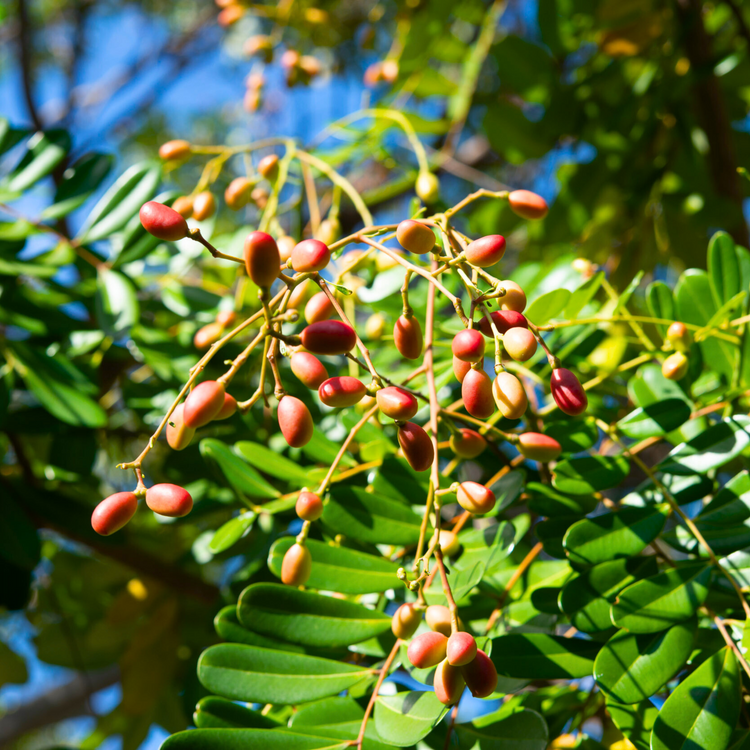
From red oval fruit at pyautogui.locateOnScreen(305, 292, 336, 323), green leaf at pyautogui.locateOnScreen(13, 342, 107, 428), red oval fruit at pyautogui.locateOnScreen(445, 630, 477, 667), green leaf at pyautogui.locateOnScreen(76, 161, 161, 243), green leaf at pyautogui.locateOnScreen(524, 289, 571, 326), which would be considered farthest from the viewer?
green leaf at pyautogui.locateOnScreen(76, 161, 161, 243)

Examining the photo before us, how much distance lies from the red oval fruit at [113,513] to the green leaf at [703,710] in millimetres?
342

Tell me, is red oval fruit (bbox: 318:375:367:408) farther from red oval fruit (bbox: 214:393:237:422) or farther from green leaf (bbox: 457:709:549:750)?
green leaf (bbox: 457:709:549:750)

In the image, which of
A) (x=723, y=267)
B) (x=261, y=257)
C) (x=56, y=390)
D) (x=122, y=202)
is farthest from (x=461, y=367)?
(x=122, y=202)

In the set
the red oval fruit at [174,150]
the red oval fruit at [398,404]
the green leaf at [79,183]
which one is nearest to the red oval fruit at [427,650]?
the red oval fruit at [398,404]

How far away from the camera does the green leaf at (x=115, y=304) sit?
72 cm

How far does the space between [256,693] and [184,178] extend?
2116 millimetres

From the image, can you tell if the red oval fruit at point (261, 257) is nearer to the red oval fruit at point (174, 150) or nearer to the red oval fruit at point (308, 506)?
the red oval fruit at point (308, 506)

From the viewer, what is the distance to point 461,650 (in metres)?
0.36

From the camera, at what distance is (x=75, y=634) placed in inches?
36.8

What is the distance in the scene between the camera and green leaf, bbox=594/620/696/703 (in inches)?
17.6

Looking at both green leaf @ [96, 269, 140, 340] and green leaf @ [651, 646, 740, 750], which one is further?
green leaf @ [96, 269, 140, 340]

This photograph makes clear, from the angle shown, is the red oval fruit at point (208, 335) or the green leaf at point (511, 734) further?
the red oval fruit at point (208, 335)

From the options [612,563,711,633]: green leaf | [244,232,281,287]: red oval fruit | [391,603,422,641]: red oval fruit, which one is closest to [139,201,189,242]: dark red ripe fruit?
[244,232,281,287]: red oval fruit

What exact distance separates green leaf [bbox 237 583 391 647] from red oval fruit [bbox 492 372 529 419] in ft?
0.67
